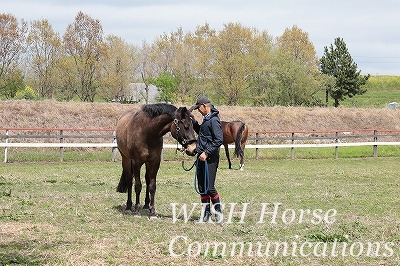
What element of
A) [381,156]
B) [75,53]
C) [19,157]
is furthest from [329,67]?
[19,157]

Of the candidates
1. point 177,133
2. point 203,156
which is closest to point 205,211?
point 203,156

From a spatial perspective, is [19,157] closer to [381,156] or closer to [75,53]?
[381,156]

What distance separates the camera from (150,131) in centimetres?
977

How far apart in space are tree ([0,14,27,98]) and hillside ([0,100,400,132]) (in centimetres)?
1547

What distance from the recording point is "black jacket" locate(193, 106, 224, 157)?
9.17 metres

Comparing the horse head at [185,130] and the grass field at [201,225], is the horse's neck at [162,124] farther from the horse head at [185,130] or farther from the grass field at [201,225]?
the grass field at [201,225]

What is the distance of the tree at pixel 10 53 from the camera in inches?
1722

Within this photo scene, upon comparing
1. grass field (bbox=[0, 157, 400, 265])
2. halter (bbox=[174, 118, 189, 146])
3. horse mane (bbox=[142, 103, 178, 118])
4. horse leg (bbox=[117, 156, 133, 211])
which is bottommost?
grass field (bbox=[0, 157, 400, 265])

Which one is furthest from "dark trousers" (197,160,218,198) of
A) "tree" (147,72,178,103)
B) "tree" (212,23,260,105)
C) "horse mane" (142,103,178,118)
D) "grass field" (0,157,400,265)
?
"tree" (212,23,260,105)

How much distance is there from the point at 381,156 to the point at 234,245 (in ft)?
72.2

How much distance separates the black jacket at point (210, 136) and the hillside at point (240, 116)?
15946mm

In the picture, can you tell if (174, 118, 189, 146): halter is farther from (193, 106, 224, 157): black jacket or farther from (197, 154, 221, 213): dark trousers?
(197, 154, 221, 213): dark trousers

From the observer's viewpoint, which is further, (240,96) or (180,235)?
(240,96)

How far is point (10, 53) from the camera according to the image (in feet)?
145
